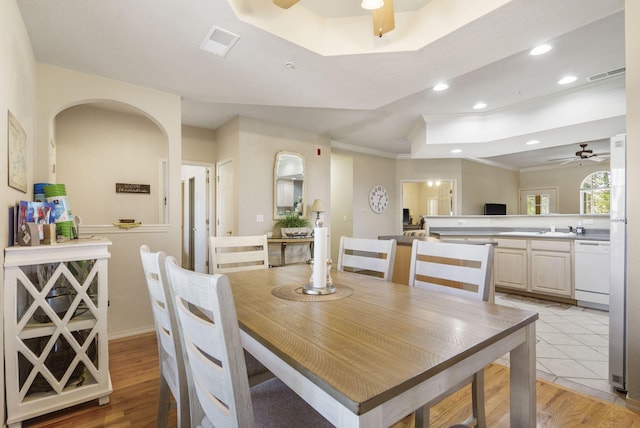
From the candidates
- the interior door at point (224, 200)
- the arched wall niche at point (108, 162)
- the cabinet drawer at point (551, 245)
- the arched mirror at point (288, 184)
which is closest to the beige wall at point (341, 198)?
the arched mirror at point (288, 184)

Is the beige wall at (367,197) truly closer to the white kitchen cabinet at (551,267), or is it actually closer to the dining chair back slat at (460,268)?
the white kitchen cabinet at (551,267)

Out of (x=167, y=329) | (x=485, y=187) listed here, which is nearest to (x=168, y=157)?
(x=167, y=329)

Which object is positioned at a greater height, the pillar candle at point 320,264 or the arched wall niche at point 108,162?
the arched wall niche at point 108,162

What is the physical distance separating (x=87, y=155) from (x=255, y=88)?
238 cm

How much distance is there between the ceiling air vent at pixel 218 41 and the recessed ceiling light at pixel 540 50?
101 inches

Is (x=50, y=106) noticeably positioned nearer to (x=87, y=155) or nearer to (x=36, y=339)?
(x=87, y=155)

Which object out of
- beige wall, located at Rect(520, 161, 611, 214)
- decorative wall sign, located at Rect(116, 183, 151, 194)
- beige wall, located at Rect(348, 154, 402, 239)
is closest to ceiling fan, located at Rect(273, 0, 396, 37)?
decorative wall sign, located at Rect(116, 183, 151, 194)

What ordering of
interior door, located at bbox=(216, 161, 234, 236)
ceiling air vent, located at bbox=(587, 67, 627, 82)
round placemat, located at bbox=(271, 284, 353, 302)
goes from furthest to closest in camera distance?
interior door, located at bbox=(216, 161, 234, 236)
ceiling air vent, located at bbox=(587, 67, 627, 82)
round placemat, located at bbox=(271, 284, 353, 302)

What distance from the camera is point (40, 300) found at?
166cm

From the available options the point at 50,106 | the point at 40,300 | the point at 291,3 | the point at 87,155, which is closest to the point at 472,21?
the point at 291,3

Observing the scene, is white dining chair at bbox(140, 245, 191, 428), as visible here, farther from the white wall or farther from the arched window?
the arched window

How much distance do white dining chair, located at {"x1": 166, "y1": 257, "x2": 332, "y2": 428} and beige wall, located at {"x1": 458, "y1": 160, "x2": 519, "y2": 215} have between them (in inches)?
268

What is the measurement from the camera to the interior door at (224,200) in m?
4.55

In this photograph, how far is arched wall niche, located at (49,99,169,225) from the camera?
363cm
